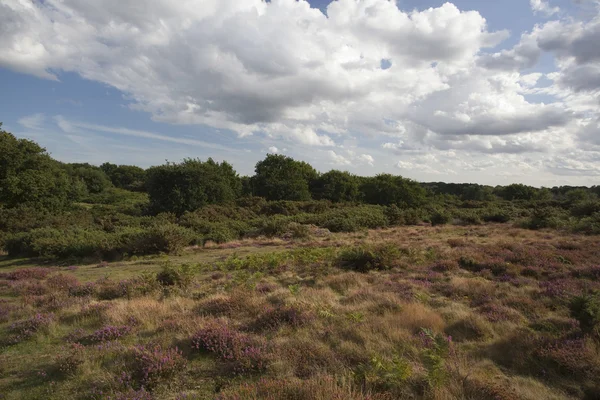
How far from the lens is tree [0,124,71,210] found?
86.1 ft

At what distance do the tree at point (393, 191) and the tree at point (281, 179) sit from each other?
11.2 metres

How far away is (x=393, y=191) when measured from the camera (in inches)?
1940

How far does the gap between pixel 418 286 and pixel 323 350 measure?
564cm

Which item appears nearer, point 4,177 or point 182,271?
point 182,271

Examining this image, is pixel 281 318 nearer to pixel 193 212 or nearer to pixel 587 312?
pixel 587 312

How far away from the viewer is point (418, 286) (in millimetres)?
9711

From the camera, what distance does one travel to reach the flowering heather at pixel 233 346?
195 inches

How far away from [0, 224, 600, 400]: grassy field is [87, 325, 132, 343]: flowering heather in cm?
3

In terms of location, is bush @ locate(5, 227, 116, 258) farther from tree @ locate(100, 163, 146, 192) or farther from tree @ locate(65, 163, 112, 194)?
tree @ locate(100, 163, 146, 192)

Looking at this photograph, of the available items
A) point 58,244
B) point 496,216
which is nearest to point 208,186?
point 58,244

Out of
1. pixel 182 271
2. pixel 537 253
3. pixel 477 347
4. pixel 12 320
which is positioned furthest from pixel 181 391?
pixel 537 253

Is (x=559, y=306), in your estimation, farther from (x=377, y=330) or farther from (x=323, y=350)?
(x=323, y=350)

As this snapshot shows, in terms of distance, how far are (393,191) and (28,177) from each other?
4584 cm

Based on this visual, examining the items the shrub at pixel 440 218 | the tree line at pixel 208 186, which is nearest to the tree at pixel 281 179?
the tree line at pixel 208 186
